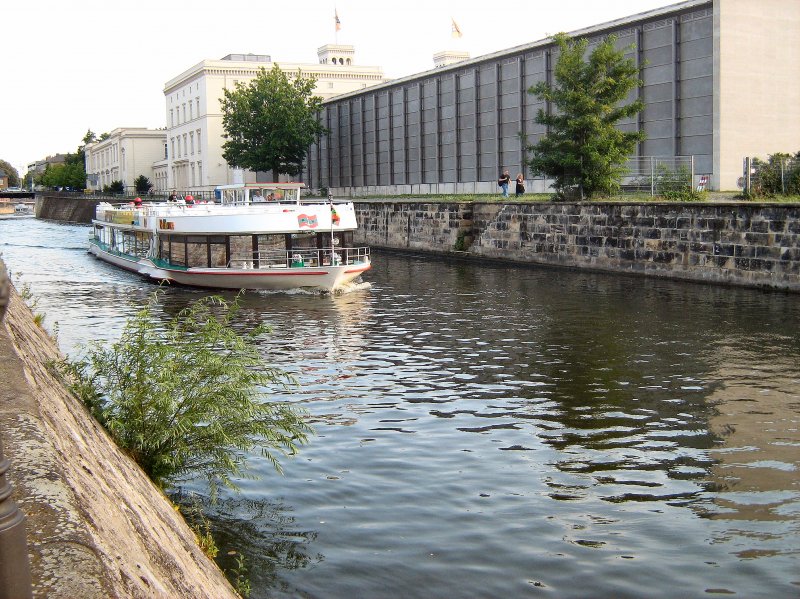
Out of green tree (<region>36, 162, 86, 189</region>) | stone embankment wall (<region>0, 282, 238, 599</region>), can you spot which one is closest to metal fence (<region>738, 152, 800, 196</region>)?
stone embankment wall (<region>0, 282, 238, 599</region>)

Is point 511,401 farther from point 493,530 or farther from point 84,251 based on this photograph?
point 84,251

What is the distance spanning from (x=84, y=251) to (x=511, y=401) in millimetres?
49806

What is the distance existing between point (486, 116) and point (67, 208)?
75245 millimetres

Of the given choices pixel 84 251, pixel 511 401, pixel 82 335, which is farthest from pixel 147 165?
pixel 511 401

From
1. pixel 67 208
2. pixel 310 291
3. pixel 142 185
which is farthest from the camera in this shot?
pixel 142 185

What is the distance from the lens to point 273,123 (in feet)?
280

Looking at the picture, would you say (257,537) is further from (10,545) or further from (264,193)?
(264,193)

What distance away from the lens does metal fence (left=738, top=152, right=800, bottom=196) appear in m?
34.1

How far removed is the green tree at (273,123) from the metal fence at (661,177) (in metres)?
43.5

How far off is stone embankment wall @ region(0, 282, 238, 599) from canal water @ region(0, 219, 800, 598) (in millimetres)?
1577

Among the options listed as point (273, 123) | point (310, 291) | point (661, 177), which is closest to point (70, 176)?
point (273, 123)

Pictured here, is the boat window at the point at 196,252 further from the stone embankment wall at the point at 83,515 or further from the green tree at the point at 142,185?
the green tree at the point at 142,185

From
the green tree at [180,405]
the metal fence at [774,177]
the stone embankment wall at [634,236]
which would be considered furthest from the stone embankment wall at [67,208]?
the green tree at [180,405]

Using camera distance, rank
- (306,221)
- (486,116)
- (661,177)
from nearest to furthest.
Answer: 1. (306,221)
2. (661,177)
3. (486,116)
